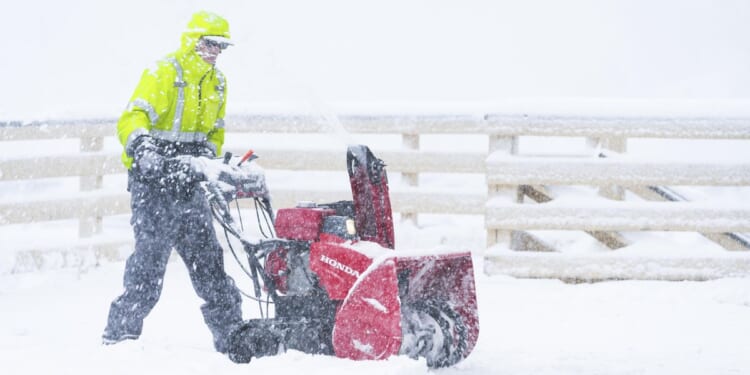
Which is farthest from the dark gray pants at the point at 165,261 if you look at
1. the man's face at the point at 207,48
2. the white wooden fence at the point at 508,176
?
the white wooden fence at the point at 508,176

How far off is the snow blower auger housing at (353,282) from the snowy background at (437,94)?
0.13 metres

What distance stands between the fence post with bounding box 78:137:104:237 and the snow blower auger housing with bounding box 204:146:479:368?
134 inches

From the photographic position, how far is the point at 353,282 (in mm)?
4445

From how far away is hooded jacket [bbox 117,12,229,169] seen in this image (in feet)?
16.0

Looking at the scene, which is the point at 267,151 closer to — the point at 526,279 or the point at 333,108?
the point at 333,108

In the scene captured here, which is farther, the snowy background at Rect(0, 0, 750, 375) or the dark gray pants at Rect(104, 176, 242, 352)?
the snowy background at Rect(0, 0, 750, 375)

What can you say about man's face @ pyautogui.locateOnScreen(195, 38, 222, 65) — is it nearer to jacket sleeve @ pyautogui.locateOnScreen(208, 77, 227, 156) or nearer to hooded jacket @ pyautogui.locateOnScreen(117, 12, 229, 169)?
hooded jacket @ pyautogui.locateOnScreen(117, 12, 229, 169)

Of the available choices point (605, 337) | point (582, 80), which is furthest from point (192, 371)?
point (582, 80)

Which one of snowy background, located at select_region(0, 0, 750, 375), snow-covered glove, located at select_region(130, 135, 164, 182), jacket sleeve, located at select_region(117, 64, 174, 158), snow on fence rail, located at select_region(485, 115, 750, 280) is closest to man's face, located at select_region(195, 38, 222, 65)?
jacket sleeve, located at select_region(117, 64, 174, 158)

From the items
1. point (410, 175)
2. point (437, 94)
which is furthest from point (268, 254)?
point (437, 94)

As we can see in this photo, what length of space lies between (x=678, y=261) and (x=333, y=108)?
114 inches

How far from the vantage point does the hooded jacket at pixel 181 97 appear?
4.88m

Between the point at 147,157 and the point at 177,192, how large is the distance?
0.38 meters

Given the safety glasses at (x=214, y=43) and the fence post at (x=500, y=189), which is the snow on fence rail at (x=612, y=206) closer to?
the fence post at (x=500, y=189)
